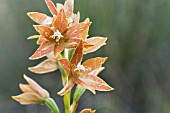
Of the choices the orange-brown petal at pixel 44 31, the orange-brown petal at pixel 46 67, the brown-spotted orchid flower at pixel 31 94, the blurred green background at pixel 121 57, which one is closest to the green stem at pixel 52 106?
the brown-spotted orchid flower at pixel 31 94

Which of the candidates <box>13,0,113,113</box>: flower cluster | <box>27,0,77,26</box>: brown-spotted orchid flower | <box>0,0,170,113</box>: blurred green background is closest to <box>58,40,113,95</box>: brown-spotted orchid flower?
<box>13,0,113,113</box>: flower cluster

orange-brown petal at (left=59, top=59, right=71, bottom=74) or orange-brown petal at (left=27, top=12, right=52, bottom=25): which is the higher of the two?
orange-brown petal at (left=27, top=12, right=52, bottom=25)

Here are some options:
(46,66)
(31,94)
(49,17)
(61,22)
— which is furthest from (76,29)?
(31,94)

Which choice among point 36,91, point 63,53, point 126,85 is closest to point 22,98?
point 36,91

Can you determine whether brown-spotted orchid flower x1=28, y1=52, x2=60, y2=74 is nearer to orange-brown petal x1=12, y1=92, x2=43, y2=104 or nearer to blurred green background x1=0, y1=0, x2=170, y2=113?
orange-brown petal x1=12, y1=92, x2=43, y2=104

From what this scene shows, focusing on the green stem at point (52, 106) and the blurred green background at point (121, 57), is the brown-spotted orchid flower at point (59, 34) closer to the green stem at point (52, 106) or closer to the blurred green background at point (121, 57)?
the green stem at point (52, 106)

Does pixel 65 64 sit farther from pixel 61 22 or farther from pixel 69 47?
pixel 61 22
